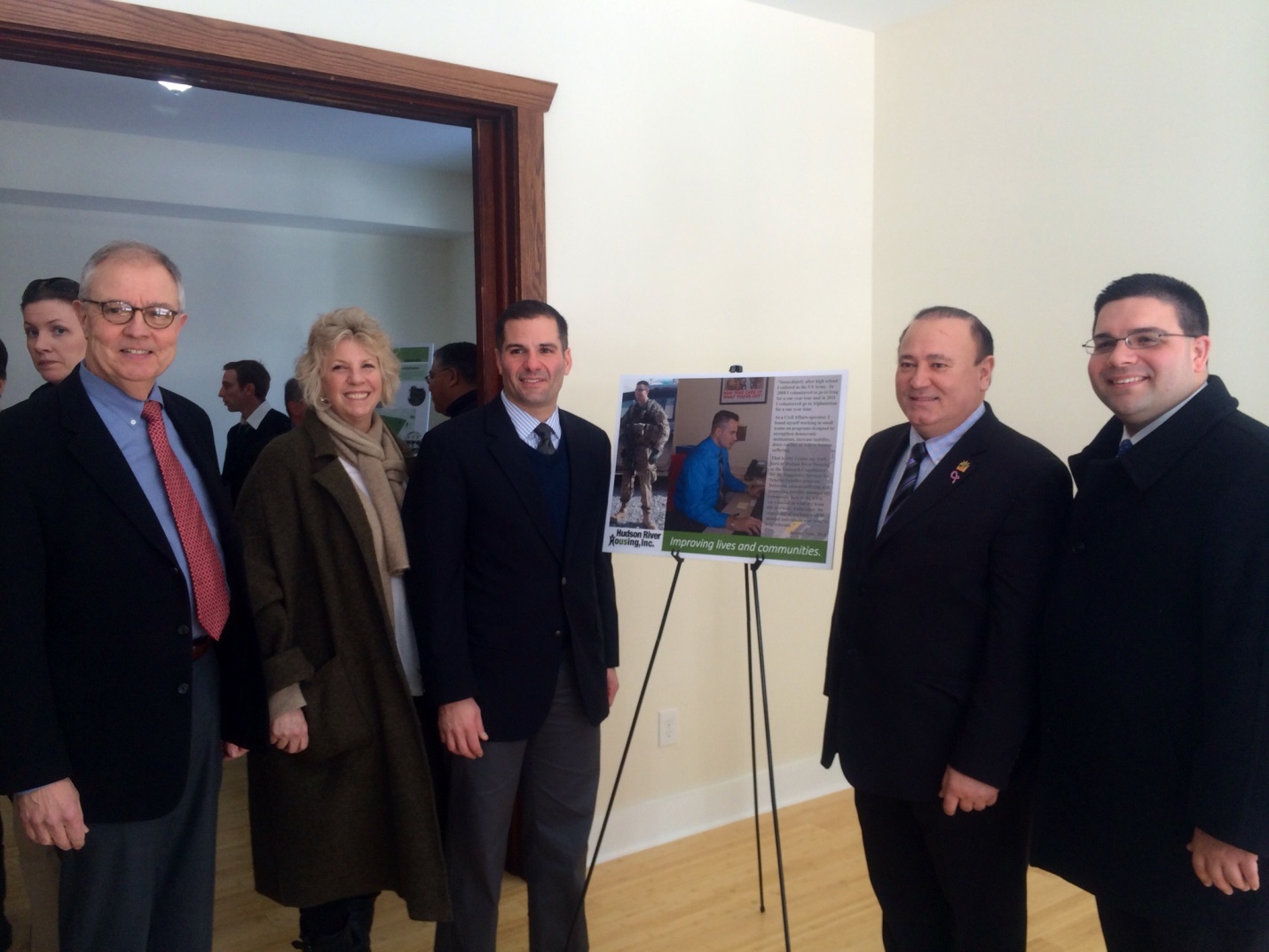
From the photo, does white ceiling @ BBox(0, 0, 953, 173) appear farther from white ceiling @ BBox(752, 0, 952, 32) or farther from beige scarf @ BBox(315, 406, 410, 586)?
beige scarf @ BBox(315, 406, 410, 586)

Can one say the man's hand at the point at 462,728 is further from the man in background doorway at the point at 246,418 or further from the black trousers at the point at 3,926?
the man in background doorway at the point at 246,418

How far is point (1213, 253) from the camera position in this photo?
2828 millimetres

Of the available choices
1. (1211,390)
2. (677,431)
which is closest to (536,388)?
(677,431)

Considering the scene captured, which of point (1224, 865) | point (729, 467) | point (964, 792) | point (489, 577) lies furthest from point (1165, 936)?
point (489, 577)

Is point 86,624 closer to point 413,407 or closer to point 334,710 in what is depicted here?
point 334,710

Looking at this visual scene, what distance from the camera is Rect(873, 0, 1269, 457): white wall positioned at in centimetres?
277

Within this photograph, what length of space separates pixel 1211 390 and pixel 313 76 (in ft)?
7.56

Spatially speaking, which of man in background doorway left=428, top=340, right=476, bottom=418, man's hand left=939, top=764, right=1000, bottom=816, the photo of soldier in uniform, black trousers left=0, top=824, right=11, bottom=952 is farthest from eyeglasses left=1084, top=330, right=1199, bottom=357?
black trousers left=0, top=824, right=11, bottom=952

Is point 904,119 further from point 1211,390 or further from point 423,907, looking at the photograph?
point 423,907

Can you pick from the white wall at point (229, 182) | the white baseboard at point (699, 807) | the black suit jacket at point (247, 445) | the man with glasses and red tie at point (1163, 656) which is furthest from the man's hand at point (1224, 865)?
the white wall at point (229, 182)

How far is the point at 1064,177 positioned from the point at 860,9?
1.00 m

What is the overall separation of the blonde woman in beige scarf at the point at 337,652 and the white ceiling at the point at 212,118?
6.97 ft

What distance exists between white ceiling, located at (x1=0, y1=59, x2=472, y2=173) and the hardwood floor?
9.46 ft

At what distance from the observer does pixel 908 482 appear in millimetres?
2027
